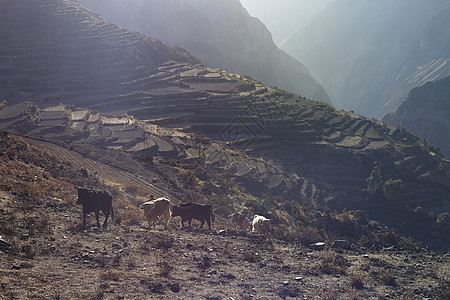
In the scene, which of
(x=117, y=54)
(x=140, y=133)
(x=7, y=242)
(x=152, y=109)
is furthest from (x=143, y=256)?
(x=117, y=54)

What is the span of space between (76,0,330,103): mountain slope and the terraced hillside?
68.6 metres

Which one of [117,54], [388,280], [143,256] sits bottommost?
[143,256]

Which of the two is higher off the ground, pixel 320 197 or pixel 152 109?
pixel 152 109

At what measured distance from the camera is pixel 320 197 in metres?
41.0

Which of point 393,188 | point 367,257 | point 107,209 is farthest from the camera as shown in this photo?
point 393,188

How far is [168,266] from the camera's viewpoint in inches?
388

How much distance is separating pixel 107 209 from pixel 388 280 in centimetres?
1213

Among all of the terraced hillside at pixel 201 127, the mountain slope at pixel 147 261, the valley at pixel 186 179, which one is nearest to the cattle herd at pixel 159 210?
the mountain slope at pixel 147 261

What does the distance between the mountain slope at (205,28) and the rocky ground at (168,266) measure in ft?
470

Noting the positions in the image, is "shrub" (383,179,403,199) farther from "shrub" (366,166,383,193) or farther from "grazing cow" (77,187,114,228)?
"grazing cow" (77,187,114,228)

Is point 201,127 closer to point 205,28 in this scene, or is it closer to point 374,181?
point 374,181

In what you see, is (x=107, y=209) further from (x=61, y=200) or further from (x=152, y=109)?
(x=152, y=109)

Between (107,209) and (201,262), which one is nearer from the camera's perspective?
(201,262)

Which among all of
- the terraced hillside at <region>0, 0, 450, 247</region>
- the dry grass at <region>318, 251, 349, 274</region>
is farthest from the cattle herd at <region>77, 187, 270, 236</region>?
the terraced hillside at <region>0, 0, 450, 247</region>
